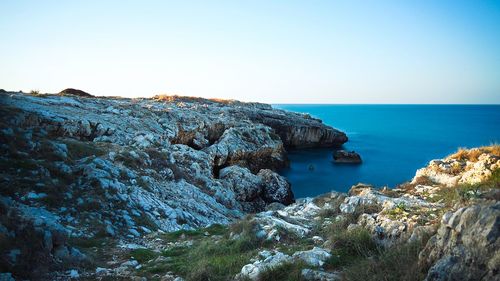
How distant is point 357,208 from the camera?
1132 cm

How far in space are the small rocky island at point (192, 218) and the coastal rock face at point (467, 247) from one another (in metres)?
0.02

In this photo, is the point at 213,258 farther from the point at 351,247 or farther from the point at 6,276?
the point at 6,276

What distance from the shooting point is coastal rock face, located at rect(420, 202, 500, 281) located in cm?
512

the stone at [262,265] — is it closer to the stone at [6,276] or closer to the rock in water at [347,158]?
the stone at [6,276]

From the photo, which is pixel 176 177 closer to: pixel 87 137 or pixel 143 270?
pixel 87 137

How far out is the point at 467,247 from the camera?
18.0ft

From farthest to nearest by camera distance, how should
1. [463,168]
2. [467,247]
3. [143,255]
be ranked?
[463,168]
[143,255]
[467,247]

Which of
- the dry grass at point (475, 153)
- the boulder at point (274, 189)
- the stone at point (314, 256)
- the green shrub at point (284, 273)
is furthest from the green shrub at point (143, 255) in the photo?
the boulder at point (274, 189)

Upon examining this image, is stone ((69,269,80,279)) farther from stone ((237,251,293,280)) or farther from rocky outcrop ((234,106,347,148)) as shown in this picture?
rocky outcrop ((234,106,347,148))

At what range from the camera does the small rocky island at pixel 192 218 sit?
21.2ft

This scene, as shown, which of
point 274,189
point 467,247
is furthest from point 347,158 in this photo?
point 467,247

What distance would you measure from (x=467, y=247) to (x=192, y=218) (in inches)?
516

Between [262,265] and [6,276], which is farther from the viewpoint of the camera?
[262,265]

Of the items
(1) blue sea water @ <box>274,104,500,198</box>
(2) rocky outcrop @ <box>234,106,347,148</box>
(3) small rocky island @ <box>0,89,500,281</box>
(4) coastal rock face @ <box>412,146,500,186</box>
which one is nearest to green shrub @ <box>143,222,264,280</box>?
(3) small rocky island @ <box>0,89,500,281</box>
